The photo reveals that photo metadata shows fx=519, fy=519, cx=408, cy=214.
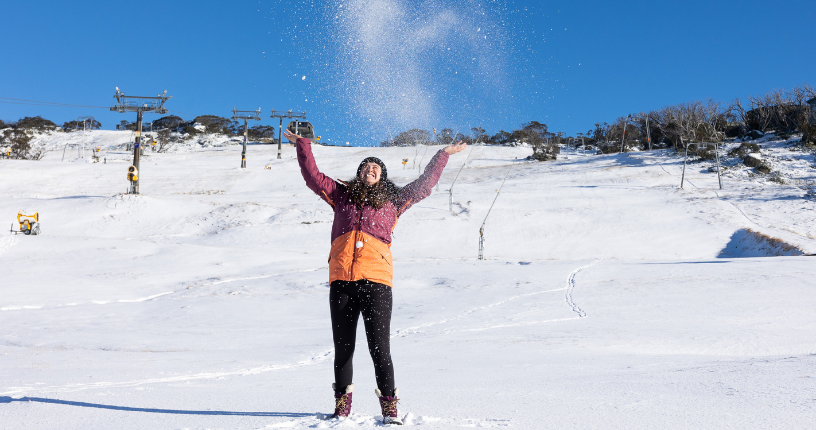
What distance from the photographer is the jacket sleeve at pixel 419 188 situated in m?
3.39

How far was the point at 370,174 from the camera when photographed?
3246 mm

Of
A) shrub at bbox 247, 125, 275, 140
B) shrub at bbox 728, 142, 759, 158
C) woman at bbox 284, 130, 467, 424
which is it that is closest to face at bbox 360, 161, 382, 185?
woman at bbox 284, 130, 467, 424

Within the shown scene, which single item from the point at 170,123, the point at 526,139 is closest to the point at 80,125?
the point at 170,123

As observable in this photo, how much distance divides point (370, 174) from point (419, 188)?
381 millimetres

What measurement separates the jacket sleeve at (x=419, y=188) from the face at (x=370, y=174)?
210mm

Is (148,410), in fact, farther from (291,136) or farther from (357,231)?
(291,136)

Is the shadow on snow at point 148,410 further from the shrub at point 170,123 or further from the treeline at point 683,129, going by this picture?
the shrub at point 170,123

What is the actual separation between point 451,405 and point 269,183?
37.1 metres

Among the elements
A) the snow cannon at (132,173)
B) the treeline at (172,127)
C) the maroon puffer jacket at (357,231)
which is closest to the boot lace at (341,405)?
the maroon puffer jacket at (357,231)

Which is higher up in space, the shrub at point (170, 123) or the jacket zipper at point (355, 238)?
the shrub at point (170, 123)

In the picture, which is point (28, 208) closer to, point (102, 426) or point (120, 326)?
point (120, 326)

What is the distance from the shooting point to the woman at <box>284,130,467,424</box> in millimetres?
3010

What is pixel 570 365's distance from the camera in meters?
4.89

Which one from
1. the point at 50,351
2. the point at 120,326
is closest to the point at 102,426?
the point at 50,351
